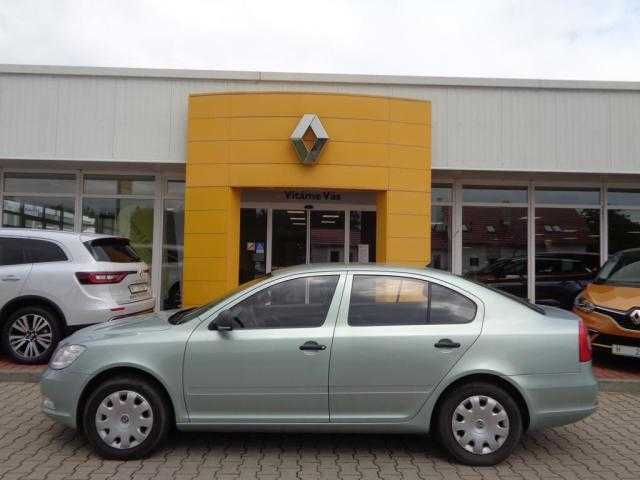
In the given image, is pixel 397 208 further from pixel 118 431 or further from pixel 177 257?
pixel 118 431

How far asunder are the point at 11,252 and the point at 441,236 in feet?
25.2

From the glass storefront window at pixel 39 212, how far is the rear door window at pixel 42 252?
159 inches

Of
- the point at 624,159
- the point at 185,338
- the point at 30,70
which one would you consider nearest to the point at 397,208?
the point at 624,159

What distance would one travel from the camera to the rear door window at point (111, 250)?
7.30m

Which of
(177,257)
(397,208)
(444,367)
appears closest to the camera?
(444,367)

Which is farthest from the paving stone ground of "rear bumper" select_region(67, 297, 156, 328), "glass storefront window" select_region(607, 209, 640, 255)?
"glass storefront window" select_region(607, 209, 640, 255)

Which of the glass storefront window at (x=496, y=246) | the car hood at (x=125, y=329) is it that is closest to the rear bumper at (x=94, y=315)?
the car hood at (x=125, y=329)

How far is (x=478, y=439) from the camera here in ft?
13.9

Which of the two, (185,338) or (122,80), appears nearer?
(185,338)

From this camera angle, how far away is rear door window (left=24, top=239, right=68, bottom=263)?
722 centimetres

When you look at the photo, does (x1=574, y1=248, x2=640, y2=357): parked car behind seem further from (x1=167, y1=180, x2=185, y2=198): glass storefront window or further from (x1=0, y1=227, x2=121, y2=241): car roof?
(x1=167, y1=180, x2=185, y2=198): glass storefront window

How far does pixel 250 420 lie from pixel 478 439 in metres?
1.74

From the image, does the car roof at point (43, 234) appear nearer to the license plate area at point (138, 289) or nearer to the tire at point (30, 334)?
the license plate area at point (138, 289)

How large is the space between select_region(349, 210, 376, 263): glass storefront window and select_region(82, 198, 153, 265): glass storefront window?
13.4ft
